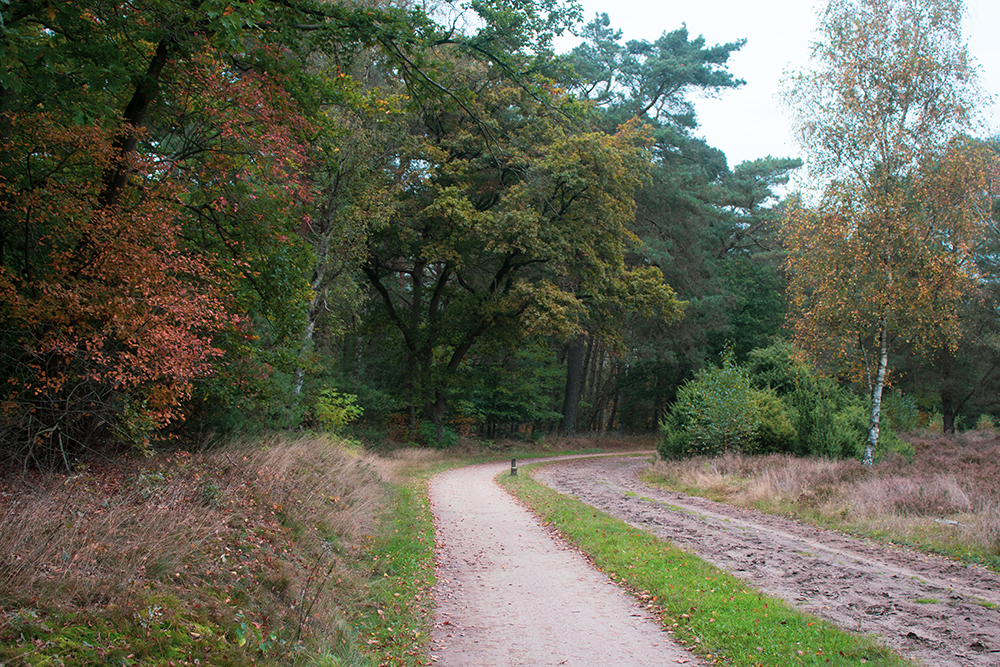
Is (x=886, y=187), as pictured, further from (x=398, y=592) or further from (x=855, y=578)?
(x=398, y=592)

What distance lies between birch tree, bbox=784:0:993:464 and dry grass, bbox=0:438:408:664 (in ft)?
52.9

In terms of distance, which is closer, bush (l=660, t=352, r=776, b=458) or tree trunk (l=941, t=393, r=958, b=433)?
bush (l=660, t=352, r=776, b=458)

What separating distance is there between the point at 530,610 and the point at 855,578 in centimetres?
419

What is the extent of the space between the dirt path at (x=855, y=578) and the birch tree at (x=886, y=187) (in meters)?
8.28

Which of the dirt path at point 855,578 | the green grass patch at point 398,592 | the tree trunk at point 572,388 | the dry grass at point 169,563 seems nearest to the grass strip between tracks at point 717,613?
the dirt path at point 855,578

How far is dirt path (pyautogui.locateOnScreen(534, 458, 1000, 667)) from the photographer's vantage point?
571 cm

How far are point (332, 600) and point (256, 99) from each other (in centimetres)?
623

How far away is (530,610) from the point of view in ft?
22.5

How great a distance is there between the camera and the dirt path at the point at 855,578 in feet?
18.7

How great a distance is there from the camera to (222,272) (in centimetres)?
851

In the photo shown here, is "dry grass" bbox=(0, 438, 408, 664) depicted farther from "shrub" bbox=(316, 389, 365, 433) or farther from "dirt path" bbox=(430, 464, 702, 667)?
Result: "shrub" bbox=(316, 389, 365, 433)

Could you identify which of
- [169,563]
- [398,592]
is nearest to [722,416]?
[398,592]

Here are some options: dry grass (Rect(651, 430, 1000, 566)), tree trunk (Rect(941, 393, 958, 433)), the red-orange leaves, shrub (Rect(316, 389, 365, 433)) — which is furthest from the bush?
tree trunk (Rect(941, 393, 958, 433))

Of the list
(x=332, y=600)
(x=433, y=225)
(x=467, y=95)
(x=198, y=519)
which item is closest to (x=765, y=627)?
(x=332, y=600)
